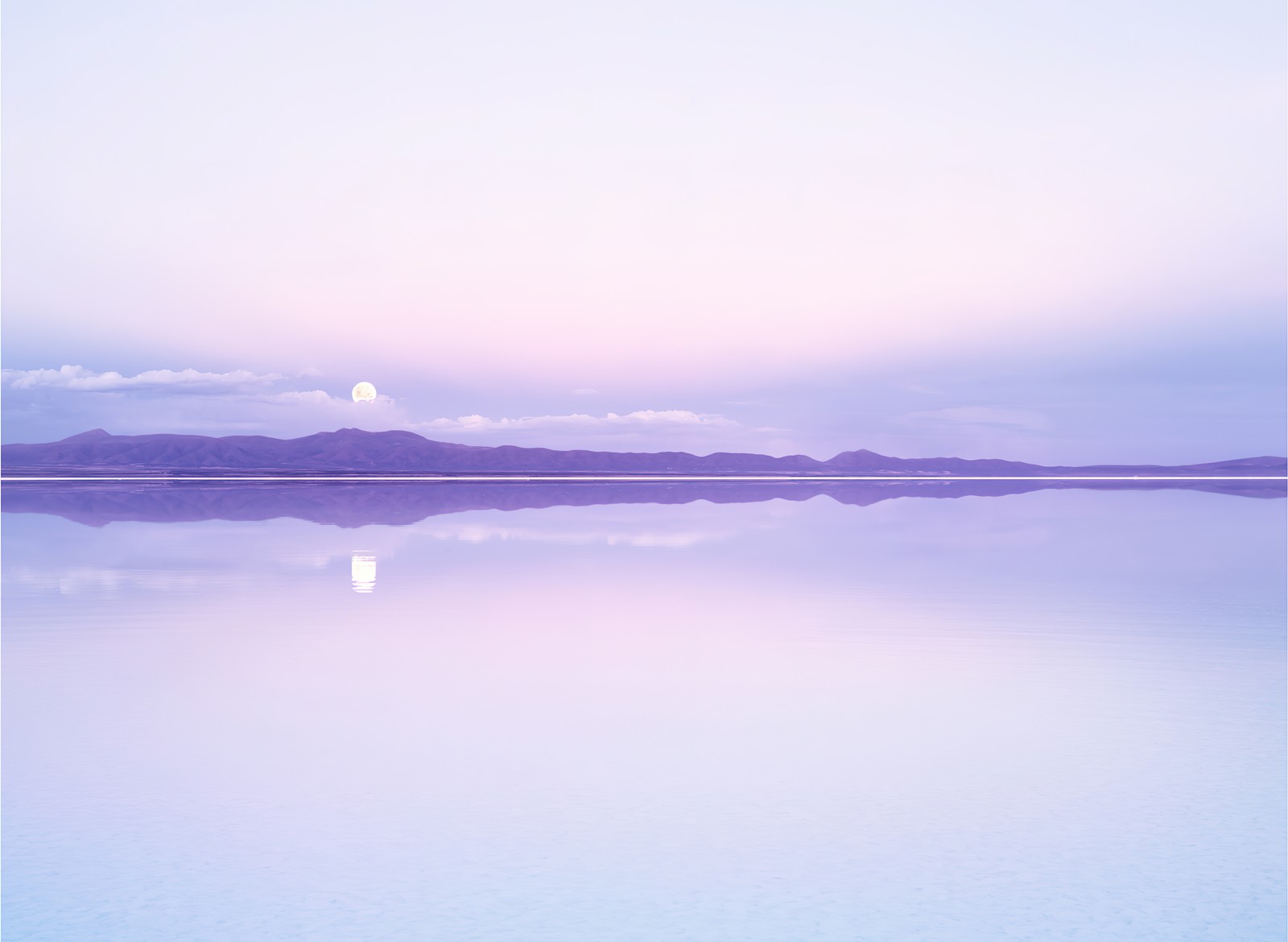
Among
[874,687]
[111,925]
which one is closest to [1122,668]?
[874,687]

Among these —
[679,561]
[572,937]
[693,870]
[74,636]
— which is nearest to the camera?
[572,937]

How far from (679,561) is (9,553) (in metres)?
13.3

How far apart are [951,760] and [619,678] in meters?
3.50

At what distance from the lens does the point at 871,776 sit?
7.10 m

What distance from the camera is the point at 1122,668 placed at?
34.7 feet

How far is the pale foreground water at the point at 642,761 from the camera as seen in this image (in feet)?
17.0

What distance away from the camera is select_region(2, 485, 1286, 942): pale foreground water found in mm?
5195

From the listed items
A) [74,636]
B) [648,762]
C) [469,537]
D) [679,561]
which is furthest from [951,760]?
[469,537]

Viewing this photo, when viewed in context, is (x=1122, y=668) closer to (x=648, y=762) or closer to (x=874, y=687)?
(x=874, y=687)

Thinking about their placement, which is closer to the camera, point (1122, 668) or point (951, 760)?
point (951, 760)

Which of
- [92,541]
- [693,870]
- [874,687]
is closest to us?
[693,870]

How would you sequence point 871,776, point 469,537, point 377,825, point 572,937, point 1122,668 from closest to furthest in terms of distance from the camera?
1. point 572,937
2. point 377,825
3. point 871,776
4. point 1122,668
5. point 469,537

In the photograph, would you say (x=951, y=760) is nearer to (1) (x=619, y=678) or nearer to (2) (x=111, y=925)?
(1) (x=619, y=678)

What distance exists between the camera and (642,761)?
292 inches
